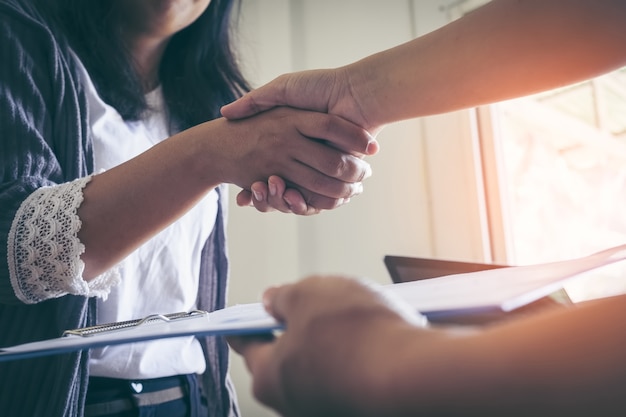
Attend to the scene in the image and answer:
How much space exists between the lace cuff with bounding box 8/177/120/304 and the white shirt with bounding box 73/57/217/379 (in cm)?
16

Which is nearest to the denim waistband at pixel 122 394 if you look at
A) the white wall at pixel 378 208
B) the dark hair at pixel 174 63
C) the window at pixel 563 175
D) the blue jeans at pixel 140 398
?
the blue jeans at pixel 140 398

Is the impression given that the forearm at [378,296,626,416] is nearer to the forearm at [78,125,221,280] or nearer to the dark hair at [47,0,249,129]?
the forearm at [78,125,221,280]

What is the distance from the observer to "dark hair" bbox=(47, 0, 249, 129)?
0.89m

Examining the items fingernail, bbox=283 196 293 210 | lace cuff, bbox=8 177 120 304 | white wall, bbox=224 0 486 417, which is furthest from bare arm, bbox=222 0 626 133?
white wall, bbox=224 0 486 417

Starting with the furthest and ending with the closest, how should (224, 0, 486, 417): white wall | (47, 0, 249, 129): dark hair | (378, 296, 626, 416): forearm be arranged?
(224, 0, 486, 417): white wall → (47, 0, 249, 129): dark hair → (378, 296, 626, 416): forearm

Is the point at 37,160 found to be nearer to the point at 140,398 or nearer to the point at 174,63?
the point at 140,398

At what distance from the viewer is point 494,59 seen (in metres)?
0.56

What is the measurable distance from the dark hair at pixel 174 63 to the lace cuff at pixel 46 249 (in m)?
0.36

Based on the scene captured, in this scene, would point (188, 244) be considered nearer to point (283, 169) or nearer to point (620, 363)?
point (283, 169)

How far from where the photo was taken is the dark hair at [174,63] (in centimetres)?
89

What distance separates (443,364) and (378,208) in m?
1.39

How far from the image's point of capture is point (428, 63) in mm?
609

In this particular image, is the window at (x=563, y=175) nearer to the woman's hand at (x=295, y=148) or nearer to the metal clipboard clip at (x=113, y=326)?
the woman's hand at (x=295, y=148)

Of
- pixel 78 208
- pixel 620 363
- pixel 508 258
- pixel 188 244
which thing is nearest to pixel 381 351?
pixel 620 363
